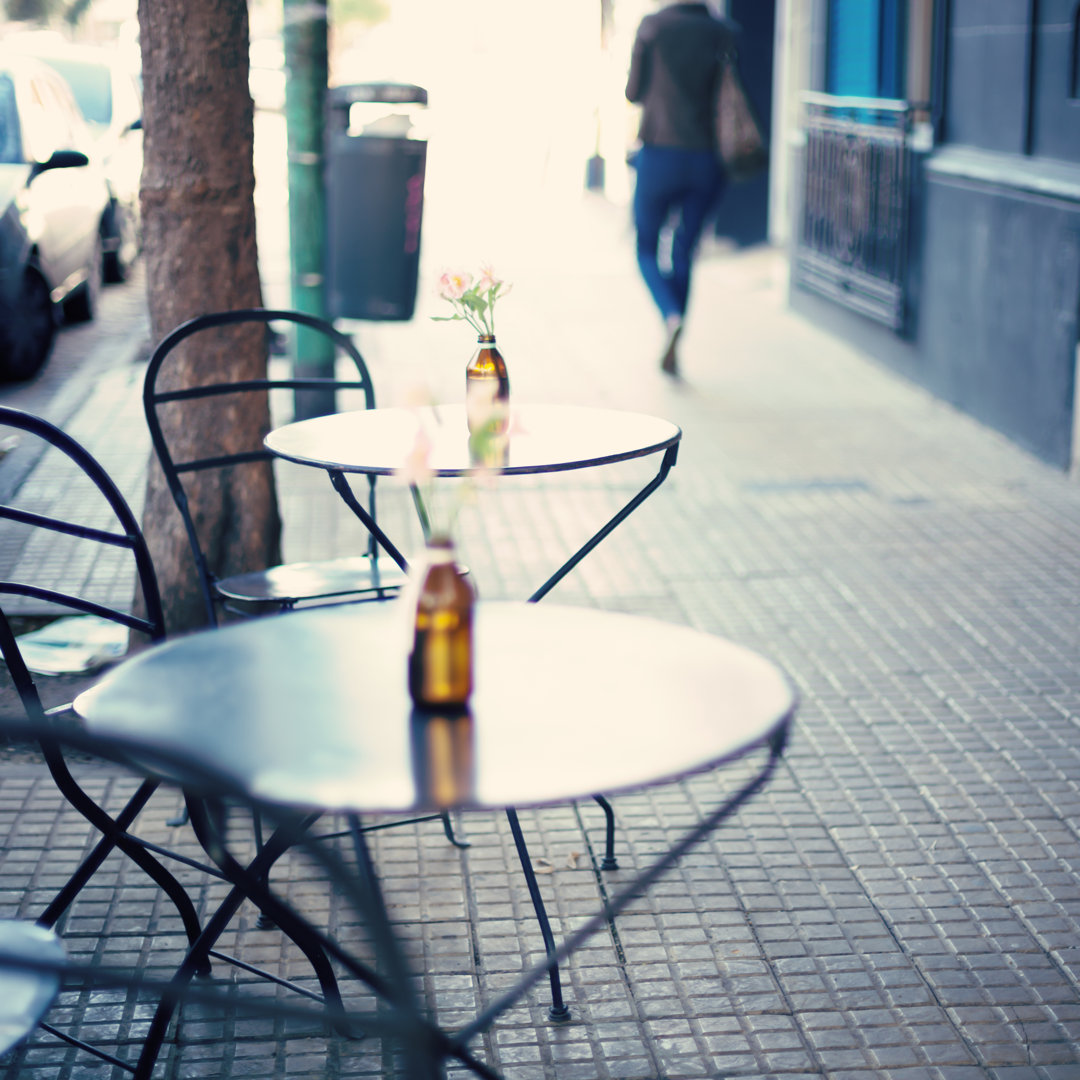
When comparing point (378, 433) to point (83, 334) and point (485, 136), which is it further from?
point (485, 136)

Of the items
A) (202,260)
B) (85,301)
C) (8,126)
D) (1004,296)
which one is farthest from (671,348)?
(202,260)

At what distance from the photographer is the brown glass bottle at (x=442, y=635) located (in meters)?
2.00

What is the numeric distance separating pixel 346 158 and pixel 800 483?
2.79 metres

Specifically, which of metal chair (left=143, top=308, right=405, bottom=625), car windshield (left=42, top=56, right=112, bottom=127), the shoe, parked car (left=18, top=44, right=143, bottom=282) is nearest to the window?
the shoe

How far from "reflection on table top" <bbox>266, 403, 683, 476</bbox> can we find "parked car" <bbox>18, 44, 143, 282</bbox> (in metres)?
9.28

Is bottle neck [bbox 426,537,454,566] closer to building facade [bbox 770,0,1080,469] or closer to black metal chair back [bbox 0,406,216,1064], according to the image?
black metal chair back [bbox 0,406,216,1064]

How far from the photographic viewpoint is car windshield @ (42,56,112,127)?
12.8 m

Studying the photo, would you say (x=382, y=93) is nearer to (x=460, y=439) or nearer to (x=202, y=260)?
(x=202, y=260)

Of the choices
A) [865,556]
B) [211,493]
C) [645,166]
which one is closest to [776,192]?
[645,166]

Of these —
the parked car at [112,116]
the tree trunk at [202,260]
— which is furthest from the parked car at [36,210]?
the tree trunk at [202,260]

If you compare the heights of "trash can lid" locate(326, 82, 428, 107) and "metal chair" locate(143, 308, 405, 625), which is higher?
"trash can lid" locate(326, 82, 428, 107)

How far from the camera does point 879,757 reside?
163 inches

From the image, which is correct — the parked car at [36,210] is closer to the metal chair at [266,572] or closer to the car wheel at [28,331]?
the car wheel at [28,331]

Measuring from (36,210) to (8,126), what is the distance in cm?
57
